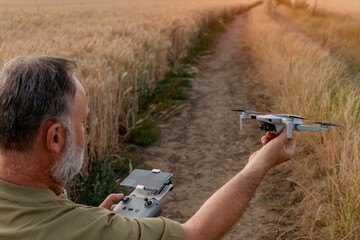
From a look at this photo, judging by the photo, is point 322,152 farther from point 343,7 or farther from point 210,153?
point 343,7

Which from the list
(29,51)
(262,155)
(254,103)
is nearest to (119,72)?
(29,51)

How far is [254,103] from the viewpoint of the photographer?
7.11 meters

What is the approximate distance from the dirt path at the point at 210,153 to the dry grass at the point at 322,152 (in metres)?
0.35

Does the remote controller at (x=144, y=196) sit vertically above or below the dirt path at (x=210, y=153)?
above

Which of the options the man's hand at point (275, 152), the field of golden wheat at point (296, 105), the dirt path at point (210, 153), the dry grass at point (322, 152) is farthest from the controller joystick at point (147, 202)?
the dirt path at point (210, 153)

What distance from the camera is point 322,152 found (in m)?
3.84

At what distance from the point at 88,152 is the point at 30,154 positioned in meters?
3.06

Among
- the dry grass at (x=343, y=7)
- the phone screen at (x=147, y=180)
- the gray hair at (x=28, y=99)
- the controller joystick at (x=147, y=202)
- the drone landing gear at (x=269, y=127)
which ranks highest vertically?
the gray hair at (x=28, y=99)

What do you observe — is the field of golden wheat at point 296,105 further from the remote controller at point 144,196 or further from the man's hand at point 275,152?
the man's hand at point 275,152

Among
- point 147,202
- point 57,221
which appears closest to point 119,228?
point 57,221

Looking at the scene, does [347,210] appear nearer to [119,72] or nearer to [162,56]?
[119,72]

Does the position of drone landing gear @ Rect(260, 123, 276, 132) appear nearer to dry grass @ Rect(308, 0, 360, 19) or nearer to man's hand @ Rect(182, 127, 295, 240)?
man's hand @ Rect(182, 127, 295, 240)

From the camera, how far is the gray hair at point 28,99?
123 centimetres

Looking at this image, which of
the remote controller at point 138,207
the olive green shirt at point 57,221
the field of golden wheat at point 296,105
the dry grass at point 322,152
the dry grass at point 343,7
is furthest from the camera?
the dry grass at point 343,7
